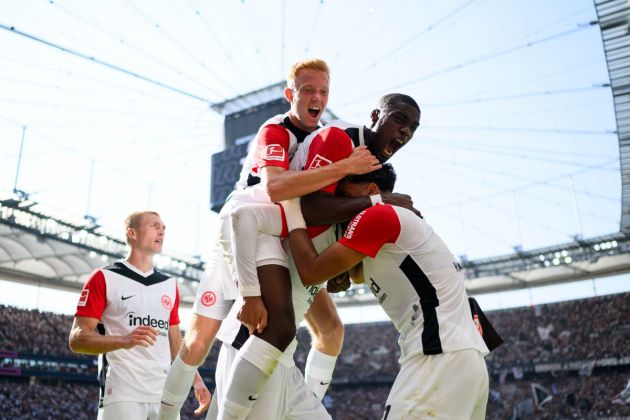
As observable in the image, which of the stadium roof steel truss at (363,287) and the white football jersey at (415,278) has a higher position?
the stadium roof steel truss at (363,287)

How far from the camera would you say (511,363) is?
138ft

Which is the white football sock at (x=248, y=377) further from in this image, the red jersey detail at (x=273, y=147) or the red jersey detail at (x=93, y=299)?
the red jersey detail at (x=93, y=299)

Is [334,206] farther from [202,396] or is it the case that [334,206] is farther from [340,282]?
[202,396]

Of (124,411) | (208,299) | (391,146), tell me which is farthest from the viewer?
(124,411)

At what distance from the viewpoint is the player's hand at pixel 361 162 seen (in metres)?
4.26

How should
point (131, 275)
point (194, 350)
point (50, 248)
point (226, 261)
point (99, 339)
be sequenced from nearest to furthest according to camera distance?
point (226, 261), point (194, 350), point (99, 339), point (131, 275), point (50, 248)

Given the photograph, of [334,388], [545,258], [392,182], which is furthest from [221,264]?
[334,388]

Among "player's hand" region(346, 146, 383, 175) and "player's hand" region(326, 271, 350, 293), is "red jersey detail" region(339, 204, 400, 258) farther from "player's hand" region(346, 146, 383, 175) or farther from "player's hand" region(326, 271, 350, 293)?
"player's hand" region(326, 271, 350, 293)

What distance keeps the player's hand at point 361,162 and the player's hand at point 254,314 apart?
1.11 meters

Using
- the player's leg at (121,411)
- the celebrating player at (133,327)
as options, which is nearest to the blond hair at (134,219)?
the celebrating player at (133,327)

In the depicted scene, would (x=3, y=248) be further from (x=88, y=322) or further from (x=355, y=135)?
(x=355, y=135)

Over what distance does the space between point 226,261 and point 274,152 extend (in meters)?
1.03

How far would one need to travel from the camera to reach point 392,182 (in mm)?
4961

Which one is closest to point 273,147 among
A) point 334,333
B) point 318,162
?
point 318,162
